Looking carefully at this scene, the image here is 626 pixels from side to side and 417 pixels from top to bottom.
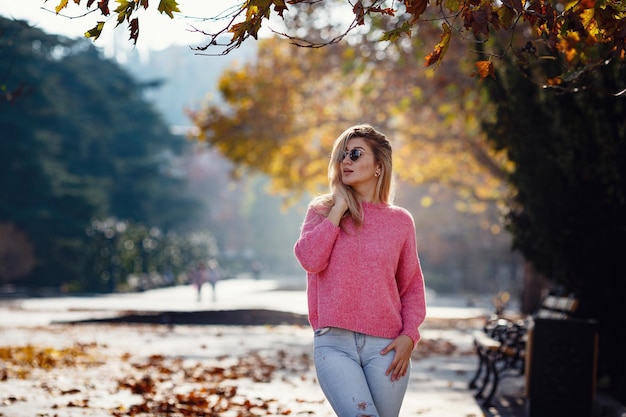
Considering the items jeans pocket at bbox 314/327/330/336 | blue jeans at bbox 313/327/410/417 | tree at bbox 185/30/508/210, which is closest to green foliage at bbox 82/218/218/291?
tree at bbox 185/30/508/210

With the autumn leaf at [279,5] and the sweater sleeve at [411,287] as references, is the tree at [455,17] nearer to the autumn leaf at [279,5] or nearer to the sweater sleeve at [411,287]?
the autumn leaf at [279,5]

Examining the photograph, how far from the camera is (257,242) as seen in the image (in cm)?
12031

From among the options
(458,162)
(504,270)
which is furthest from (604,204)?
(504,270)

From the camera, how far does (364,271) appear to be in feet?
14.6

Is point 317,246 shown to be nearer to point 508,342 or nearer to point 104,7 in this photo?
point 104,7

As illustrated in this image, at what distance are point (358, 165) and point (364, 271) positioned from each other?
48 centimetres

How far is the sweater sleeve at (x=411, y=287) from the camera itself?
4.54 m

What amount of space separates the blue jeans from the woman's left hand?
0.02 meters

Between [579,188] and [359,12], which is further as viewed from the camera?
[579,188]

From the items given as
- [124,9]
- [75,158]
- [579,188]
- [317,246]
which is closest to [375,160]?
[317,246]

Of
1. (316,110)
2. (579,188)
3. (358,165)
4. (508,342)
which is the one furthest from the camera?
(316,110)

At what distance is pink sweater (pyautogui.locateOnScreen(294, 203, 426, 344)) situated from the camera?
4.40 m

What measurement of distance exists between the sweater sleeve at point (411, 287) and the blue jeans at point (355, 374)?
0.56 feet

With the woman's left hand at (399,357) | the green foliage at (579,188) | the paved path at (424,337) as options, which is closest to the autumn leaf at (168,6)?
the woman's left hand at (399,357)
